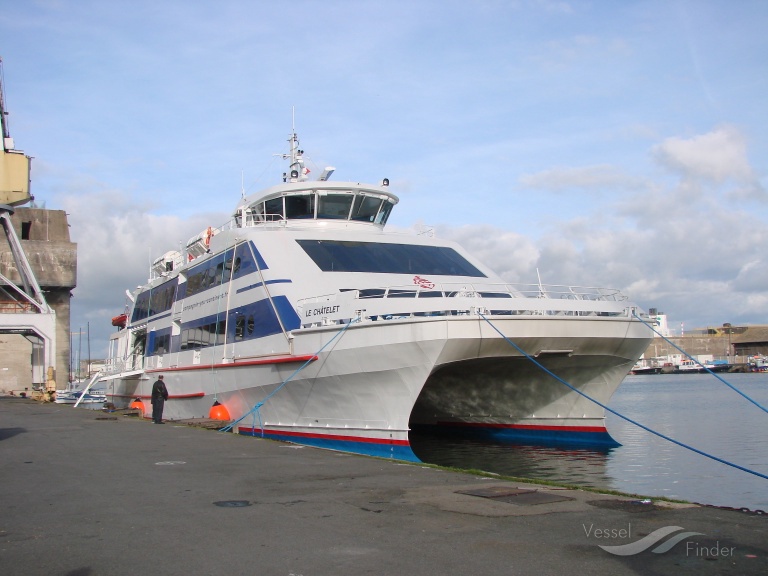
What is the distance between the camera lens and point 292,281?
16000mm

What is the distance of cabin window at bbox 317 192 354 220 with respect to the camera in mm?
19141

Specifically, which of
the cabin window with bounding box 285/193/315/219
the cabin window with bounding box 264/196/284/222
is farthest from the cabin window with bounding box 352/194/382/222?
the cabin window with bounding box 264/196/284/222

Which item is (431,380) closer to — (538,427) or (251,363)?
(538,427)

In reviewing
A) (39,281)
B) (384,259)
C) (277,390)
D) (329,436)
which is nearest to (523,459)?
(329,436)

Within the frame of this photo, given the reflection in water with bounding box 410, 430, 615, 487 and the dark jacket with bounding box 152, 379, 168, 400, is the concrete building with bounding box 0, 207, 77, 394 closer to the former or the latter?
the dark jacket with bounding box 152, 379, 168, 400

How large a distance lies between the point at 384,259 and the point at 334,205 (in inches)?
109

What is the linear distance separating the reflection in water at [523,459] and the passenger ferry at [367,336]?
45 centimetres

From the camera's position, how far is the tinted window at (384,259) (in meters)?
16.9

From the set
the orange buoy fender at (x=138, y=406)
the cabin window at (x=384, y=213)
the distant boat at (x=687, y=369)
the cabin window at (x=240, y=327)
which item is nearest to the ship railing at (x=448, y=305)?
the cabin window at (x=240, y=327)

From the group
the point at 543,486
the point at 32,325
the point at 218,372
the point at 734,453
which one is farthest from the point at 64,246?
the point at 543,486

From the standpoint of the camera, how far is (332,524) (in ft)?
21.2

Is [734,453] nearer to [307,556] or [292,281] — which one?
[292,281]

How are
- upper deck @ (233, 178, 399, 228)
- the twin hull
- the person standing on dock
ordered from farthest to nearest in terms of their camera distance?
upper deck @ (233, 178, 399, 228)
the person standing on dock
the twin hull

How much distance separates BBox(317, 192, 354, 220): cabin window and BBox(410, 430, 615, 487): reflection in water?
6122 mm
